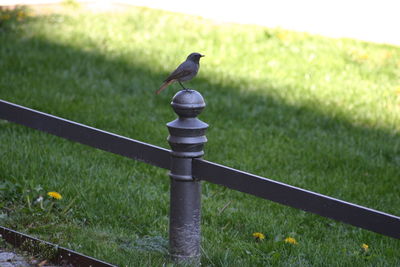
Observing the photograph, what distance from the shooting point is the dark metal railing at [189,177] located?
2.81m

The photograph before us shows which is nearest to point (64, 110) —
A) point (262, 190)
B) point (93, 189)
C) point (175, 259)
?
point (93, 189)

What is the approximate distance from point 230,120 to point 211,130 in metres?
0.33

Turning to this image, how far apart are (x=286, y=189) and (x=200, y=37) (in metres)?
6.12

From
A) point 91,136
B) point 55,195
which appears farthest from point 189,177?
point 55,195

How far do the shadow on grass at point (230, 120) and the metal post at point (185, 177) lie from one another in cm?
171

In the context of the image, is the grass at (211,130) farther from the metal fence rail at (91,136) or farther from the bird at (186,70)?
the bird at (186,70)

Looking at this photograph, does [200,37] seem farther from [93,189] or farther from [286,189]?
[286,189]

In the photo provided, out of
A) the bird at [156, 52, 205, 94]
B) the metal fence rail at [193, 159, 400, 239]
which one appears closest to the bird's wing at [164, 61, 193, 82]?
the bird at [156, 52, 205, 94]

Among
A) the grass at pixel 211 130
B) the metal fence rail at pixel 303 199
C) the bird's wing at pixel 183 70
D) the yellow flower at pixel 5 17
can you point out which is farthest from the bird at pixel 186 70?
the yellow flower at pixel 5 17

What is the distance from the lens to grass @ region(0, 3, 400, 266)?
13.0 feet

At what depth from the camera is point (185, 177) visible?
321 centimetres

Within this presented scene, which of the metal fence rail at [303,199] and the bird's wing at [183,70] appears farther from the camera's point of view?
the bird's wing at [183,70]

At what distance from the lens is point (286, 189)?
290 centimetres

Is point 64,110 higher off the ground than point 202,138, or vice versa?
point 202,138
